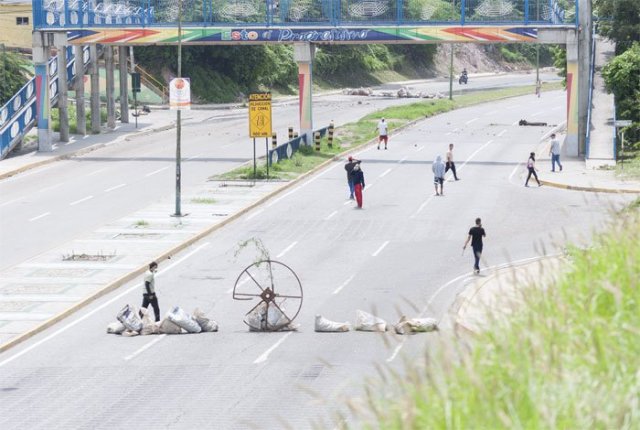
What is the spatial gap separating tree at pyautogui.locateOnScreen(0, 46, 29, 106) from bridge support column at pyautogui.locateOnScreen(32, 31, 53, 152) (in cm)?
937

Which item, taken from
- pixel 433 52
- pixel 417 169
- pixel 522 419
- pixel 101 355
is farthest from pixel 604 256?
pixel 433 52

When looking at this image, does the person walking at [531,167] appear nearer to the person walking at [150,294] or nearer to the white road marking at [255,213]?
the white road marking at [255,213]

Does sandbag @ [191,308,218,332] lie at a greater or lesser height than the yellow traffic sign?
lesser

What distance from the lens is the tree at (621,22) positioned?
68000mm

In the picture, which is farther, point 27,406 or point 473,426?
point 27,406

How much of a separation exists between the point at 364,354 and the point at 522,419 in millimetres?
15464

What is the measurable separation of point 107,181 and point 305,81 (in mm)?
12262

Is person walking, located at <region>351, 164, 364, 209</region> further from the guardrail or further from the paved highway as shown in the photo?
the guardrail

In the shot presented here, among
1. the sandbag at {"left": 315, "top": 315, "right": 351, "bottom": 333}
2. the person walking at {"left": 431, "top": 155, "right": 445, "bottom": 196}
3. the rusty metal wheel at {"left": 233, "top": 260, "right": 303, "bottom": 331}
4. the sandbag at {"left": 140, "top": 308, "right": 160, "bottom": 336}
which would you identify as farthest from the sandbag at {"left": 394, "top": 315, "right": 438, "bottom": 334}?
the person walking at {"left": 431, "top": 155, "right": 445, "bottom": 196}

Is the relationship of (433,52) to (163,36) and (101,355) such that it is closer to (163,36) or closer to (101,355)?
(163,36)

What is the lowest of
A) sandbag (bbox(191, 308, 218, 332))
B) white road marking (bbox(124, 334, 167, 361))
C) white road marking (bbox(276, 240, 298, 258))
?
white road marking (bbox(124, 334, 167, 361))

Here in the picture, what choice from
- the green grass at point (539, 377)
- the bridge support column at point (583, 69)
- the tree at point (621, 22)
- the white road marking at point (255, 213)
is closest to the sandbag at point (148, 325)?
the white road marking at point (255, 213)

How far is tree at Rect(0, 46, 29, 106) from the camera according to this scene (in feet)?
229

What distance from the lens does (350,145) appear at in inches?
2534
